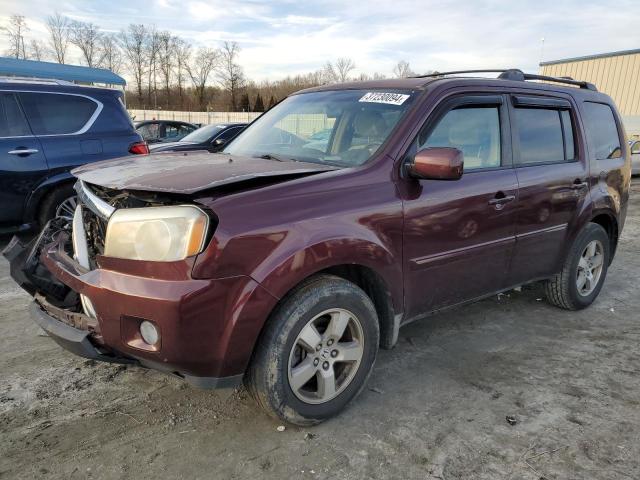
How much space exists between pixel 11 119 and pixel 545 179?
5480mm

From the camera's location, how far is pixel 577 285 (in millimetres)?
4355

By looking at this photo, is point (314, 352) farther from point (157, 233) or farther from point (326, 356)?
point (157, 233)

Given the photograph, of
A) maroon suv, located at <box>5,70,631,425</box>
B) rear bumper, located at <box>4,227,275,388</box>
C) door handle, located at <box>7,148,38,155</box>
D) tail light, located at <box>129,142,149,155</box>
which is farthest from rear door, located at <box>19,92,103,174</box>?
rear bumper, located at <box>4,227,275,388</box>

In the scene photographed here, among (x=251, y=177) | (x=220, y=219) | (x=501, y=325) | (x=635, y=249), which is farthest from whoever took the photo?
(x=635, y=249)

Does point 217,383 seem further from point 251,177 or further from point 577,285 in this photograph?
point 577,285

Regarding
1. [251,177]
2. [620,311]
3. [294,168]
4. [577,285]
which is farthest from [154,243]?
[620,311]

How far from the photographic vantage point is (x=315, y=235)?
2420mm

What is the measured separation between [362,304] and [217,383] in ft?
2.76

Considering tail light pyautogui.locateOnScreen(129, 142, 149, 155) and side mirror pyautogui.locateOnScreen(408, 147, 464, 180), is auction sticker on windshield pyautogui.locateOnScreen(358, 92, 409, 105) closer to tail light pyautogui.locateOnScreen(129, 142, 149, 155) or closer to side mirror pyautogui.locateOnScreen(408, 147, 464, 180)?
side mirror pyautogui.locateOnScreen(408, 147, 464, 180)

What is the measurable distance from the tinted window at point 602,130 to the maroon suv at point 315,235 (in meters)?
0.27

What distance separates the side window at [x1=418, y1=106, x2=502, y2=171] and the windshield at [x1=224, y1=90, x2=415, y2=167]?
0.89ft

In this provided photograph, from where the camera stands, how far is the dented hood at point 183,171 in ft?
7.63

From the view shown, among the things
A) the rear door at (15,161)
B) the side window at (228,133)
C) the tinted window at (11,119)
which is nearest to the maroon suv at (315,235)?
the rear door at (15,161)

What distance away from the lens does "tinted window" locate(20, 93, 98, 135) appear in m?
5.73
